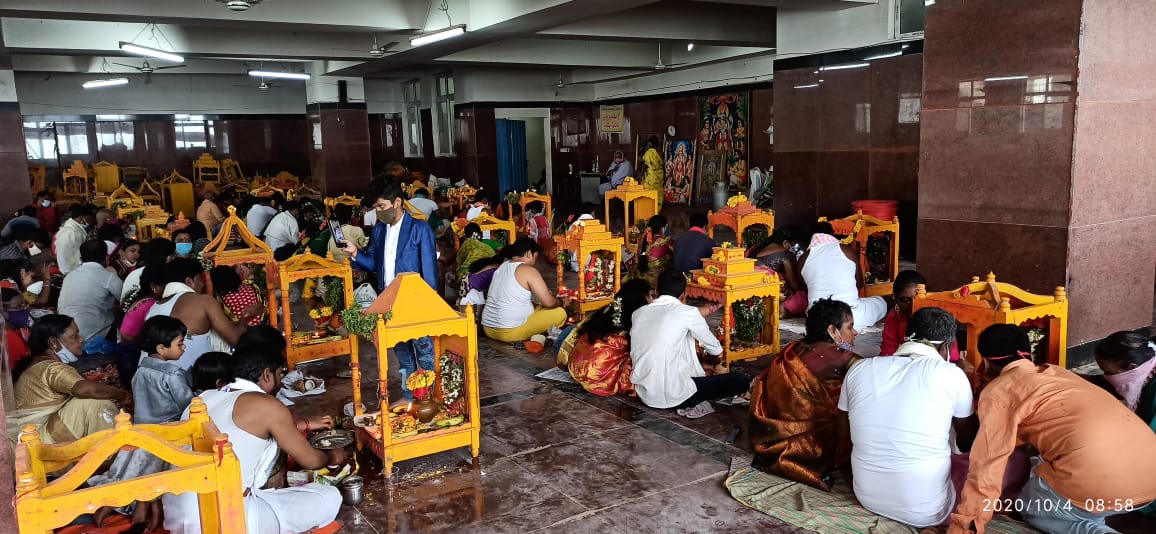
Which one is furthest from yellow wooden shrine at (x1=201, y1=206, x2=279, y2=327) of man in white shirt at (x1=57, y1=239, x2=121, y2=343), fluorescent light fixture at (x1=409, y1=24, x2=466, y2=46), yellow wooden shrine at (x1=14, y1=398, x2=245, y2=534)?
yellow wooden shrine at (x1=14, y1=398, x2=245, y2=534)

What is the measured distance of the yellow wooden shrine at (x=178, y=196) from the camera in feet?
57.0

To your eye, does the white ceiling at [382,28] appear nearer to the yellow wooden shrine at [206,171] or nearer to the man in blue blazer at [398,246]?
the man in blue blazer at [398,246]

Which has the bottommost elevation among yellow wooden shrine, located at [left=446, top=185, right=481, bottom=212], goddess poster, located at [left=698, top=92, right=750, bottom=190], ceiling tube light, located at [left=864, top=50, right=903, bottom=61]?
yellow wooden shrine, located at [left=446, top=185, right=481, bottom=212]

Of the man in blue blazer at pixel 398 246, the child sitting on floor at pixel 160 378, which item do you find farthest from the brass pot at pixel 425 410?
the child sitting on floor at pixel 160 378

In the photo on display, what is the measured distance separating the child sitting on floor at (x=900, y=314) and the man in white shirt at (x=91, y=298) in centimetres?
579

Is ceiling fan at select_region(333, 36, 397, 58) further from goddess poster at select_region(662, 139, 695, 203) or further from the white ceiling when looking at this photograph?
goddess poster at select_region(662, 139, 695, 203)

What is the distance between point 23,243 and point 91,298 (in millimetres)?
3629

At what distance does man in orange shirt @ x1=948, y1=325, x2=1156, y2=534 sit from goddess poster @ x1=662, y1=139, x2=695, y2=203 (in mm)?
13449

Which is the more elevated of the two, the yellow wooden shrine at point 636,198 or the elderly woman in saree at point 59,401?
the yellow wooden shrine at point 636,198

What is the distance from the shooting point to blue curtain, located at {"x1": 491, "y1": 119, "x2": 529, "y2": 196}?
64.8 feet

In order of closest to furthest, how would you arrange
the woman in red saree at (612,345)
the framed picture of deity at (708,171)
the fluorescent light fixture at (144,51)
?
the woman in red saree at (612,345)
the fluorescent light fixture at (144,51)
the framed picture of deity at (708,171)

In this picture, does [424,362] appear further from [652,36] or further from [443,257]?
[652,36]

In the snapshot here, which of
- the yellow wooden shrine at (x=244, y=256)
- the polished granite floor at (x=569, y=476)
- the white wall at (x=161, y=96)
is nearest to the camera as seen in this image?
the polished granite floor at (x=569, y=476)
